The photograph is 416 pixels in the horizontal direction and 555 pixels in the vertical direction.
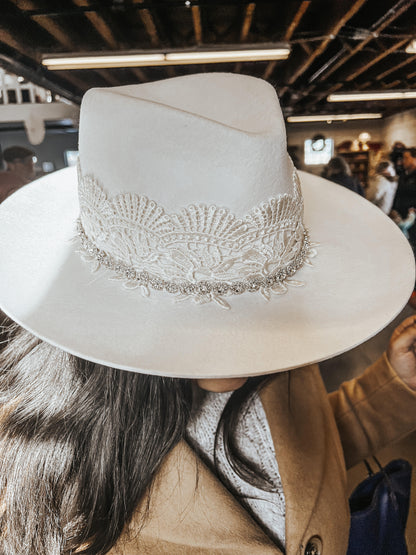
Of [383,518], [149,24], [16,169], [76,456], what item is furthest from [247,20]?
[383,518]

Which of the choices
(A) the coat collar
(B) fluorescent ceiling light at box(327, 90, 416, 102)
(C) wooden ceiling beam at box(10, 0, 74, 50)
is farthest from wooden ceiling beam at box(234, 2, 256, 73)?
(A) the coat collar

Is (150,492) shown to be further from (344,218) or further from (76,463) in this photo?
(344,218)

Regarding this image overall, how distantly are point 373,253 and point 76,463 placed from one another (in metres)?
0.67

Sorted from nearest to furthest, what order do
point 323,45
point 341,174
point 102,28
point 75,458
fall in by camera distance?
point 75,458 < point 102,28 < point 323,45 < point 341,174

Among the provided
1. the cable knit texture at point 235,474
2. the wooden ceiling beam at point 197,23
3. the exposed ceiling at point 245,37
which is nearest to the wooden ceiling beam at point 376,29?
the exposed ceiling at point 245,37

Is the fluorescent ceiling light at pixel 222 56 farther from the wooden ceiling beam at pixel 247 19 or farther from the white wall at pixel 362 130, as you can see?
the white wall at pixel 362 130

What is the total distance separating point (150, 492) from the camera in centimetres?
66

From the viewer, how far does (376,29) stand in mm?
881

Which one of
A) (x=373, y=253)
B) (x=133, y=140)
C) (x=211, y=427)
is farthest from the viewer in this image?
(x=211, y=427)

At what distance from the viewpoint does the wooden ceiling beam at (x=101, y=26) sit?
2.42 feet

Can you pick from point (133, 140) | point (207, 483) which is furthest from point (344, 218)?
point (207, 483)

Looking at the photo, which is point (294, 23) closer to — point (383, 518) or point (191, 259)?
point (191, 259)

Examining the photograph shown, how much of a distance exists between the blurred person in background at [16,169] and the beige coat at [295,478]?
A: 27.5 inches

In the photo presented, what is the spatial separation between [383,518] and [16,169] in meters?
1.25
